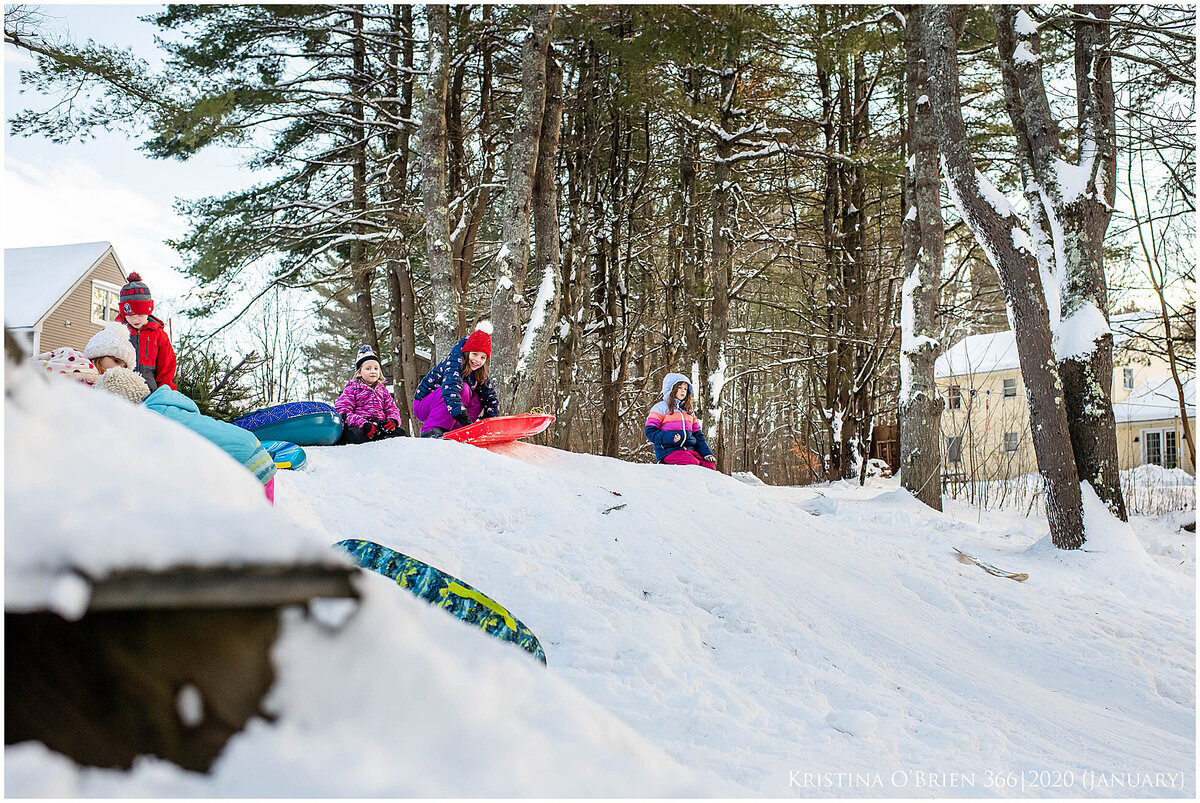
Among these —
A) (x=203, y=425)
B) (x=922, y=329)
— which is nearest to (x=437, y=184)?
(x=922, y=329)

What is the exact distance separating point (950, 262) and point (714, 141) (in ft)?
20.6

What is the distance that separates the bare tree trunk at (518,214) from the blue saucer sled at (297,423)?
274 centimetres

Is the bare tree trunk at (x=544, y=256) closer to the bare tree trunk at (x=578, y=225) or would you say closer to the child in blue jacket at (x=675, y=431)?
the child in blue jacket at (x=675, y=431)

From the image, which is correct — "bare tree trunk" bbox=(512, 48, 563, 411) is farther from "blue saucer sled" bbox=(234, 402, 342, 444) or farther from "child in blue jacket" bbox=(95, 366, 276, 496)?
"child in blue jacket" bbox=(95, 366, 276, 496)

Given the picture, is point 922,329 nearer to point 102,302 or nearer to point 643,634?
point 643,634

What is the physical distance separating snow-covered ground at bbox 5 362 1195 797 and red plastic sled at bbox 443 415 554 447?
464 mm

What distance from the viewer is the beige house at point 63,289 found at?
15750mm

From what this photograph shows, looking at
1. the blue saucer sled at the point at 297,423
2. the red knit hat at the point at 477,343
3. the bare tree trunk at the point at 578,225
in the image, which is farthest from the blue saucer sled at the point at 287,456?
the bare tree trunk at the point at 578,225

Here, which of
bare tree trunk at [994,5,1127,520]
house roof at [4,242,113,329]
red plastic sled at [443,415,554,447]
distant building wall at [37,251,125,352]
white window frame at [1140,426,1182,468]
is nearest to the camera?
bare tree trunk at [994,5,1127,520]

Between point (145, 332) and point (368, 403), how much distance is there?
1.73m

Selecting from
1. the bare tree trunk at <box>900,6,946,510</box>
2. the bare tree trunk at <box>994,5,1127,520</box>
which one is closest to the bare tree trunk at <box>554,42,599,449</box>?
the bare tree trunk at <box>900,6,946,510</box>

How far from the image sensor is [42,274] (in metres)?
17.0

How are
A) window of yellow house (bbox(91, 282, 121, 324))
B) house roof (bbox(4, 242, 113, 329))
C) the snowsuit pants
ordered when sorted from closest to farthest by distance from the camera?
the snowsuit pants → house roof (bbox(4, 242, 113, 329)) → window of yellow house (bbox(91, 282, 121, 324))

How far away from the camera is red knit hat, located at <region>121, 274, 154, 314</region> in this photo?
5.31 m
